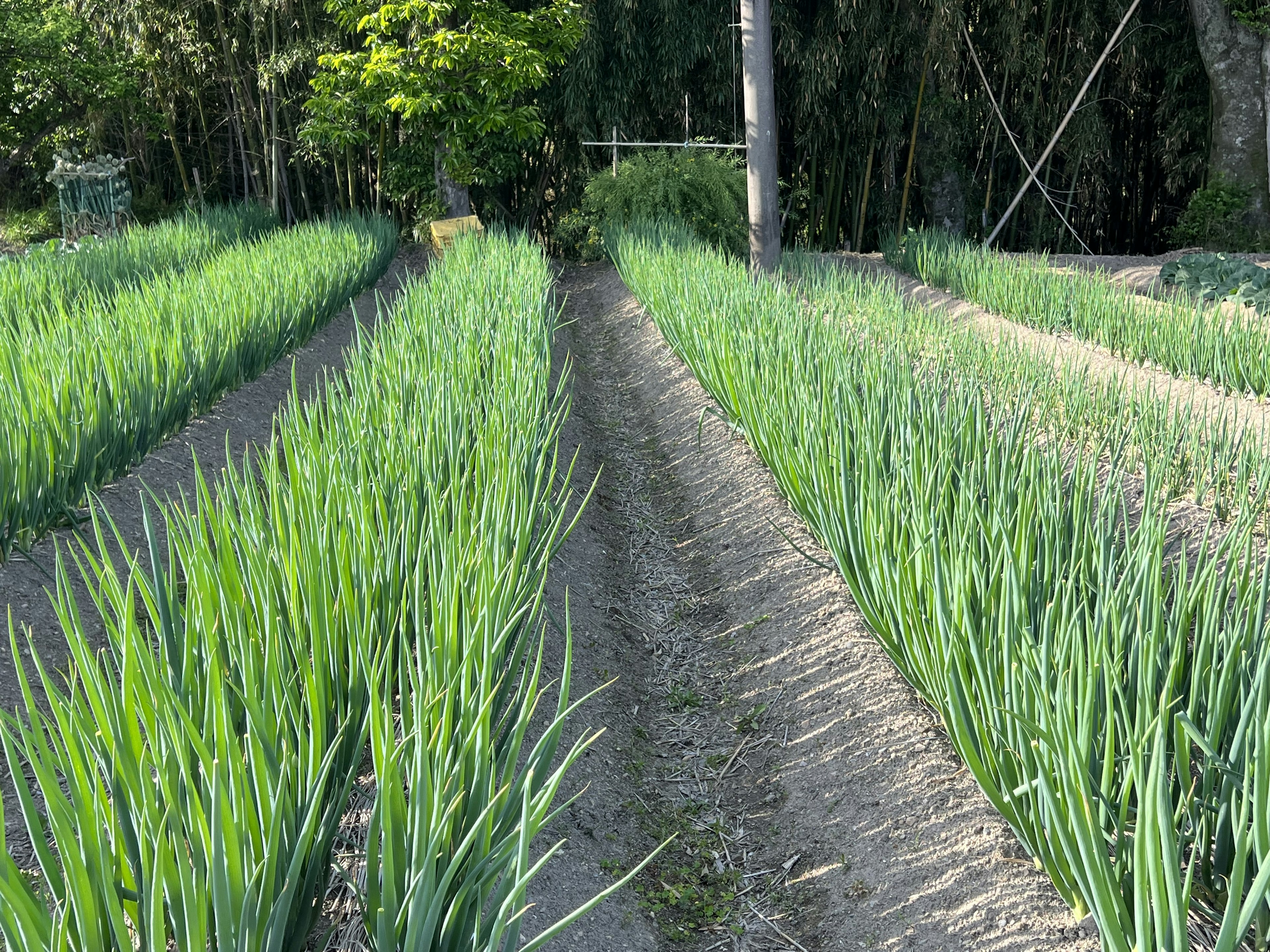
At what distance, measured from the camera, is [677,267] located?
5902mm

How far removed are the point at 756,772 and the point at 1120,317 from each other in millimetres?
3765

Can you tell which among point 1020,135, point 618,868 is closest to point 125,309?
point 618,868

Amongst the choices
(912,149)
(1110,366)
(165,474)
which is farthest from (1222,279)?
(165,474)

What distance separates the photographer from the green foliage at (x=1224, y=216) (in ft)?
33.1

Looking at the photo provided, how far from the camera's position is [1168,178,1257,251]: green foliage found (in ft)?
33.1

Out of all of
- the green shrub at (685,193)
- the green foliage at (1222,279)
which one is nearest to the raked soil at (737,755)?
the green foliage at (1222,279)

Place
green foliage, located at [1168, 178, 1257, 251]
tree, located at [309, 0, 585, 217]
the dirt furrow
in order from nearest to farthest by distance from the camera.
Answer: the dirt furrow, tree, located at [309, 0, 585, 217], green foliage, located at [1168, 178, 1257, 251]

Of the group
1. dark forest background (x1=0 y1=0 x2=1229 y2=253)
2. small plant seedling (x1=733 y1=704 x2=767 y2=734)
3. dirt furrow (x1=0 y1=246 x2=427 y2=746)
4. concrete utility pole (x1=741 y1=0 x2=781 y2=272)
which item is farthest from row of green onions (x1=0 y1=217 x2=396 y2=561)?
dark forest background (x1=0 y1=0 x2=1229 y2=253)

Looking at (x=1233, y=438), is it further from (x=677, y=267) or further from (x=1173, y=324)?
(x=677, y=267)

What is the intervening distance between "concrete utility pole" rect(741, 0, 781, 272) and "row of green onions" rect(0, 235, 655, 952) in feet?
17.6

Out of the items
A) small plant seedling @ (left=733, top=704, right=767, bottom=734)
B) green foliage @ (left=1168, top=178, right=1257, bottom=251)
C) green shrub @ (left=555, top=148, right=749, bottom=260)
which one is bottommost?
small plant seedling @ (left=733, top=704, right=767, bottom=734)

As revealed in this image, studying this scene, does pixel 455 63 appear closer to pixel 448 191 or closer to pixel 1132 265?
pixel 448 191

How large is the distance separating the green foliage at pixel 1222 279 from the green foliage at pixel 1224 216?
2.54 meters

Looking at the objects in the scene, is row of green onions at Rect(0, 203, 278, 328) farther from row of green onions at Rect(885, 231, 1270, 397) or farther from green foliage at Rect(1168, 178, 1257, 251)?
green foliage at Rect(1168, 178, 1257, 251)
